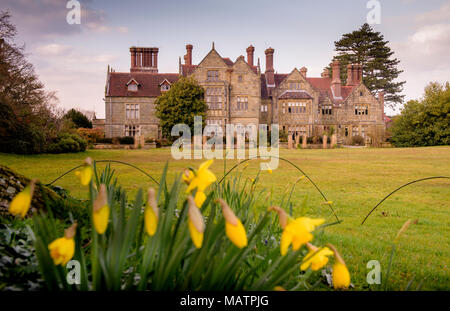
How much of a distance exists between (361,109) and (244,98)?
16.9 meters

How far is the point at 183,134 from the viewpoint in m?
35.4

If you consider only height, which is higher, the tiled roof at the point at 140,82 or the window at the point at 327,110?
the tiled roof at the point at 140,82

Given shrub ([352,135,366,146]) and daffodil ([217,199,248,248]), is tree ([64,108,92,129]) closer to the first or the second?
shrub ([352,135,366,146])

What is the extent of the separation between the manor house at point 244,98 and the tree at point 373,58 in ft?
38.5

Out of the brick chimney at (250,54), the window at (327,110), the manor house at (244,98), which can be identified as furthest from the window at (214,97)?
the window at (327,110)

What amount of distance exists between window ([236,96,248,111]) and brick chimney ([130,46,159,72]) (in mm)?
11340

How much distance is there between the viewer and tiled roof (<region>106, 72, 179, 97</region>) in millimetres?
38844

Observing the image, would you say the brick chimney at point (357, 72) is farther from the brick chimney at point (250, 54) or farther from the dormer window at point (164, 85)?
the dormer window at point (164, 85)

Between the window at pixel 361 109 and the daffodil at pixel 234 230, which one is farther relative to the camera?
the window at pixel 361 109

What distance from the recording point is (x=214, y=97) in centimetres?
3756

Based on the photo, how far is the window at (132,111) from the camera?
3900cm

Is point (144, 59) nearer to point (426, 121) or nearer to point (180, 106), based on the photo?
point (180, 106)
